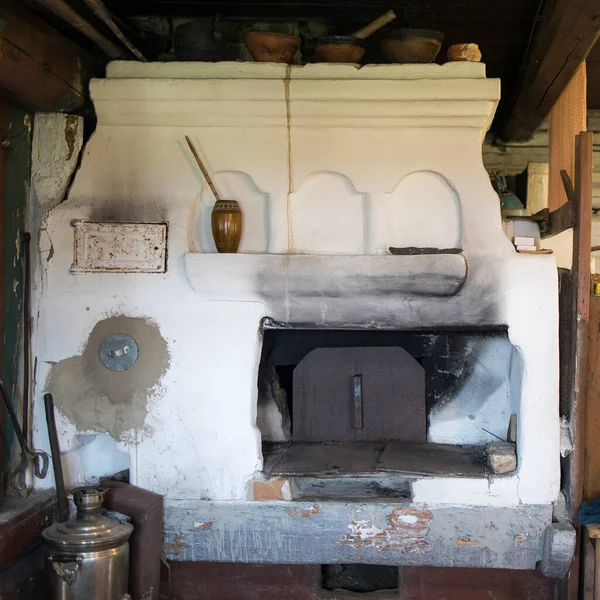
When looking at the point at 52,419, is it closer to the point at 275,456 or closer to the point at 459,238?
the point at 275,456

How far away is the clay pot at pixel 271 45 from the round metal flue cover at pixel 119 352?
1.64m

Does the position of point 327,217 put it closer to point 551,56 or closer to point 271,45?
point 271,45

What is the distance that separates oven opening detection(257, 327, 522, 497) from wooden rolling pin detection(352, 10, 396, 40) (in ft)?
5.59

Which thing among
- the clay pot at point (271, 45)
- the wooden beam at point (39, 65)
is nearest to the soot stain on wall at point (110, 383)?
the wooden beam at point (39, 65)

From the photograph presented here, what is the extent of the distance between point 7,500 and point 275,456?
4.61 feet

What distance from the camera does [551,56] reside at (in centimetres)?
395

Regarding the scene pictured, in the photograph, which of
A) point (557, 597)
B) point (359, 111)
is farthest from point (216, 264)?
point (557, 597)

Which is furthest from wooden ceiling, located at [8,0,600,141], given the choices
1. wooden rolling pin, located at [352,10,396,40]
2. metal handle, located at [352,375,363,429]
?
metal handle, located at [352,375,363,429]

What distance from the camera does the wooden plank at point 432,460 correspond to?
3.75 metres

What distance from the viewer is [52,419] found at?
3.76 m

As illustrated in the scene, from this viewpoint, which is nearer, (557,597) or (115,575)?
(115,575)

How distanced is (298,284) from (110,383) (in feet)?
3.64

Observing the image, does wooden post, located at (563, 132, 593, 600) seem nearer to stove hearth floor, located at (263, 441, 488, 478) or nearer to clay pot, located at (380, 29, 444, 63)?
stove hearth floor, located at (263, 441, 488, 478)

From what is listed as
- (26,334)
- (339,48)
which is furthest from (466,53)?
(26,334)
